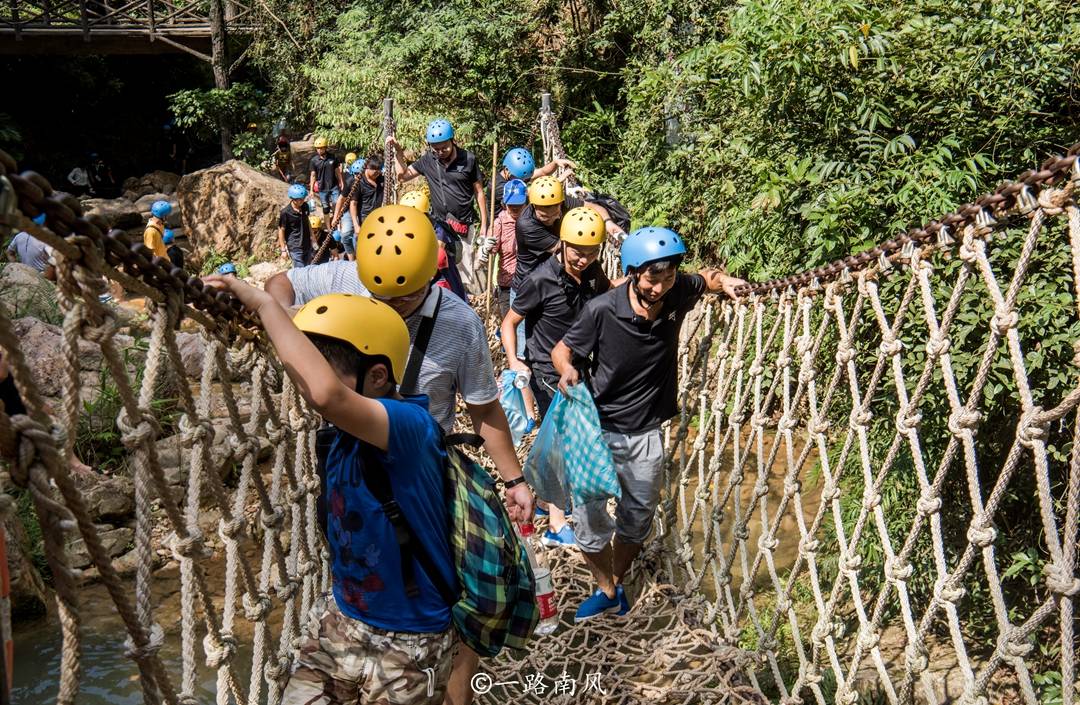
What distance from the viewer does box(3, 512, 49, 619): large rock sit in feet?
13.5

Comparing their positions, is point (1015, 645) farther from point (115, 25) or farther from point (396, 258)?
point (115, 25)

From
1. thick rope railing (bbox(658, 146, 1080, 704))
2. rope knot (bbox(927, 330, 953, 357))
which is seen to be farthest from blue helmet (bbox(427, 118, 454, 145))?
rope knot (bbox(927, 330, 953, 357))

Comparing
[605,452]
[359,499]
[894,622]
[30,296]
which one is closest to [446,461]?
[359,499]

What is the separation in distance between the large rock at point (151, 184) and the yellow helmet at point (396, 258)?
13164mm

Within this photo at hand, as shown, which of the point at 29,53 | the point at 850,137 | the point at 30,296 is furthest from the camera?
the point at 29,53

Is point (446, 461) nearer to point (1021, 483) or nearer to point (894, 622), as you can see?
point (1021, 483)

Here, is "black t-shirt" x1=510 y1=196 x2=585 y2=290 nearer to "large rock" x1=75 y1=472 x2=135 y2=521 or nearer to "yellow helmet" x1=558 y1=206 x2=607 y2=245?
"yellow helmet" x1=558 y1=206 x2=607 y2=245

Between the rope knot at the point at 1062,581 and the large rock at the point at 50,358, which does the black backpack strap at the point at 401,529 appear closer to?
the rope knot at the point at 1062,581

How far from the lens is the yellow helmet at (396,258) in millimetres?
2023

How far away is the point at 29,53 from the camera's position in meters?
12.5

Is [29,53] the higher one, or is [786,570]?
[29,53]

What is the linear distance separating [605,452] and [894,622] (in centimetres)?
199

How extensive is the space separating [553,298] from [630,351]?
2.28ft

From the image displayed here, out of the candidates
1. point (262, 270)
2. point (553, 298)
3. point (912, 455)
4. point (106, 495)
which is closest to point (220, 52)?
point (262, 270)
